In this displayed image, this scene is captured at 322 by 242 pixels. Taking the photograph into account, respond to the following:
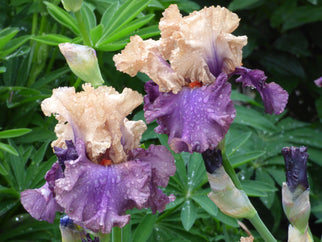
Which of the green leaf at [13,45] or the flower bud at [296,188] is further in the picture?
the green leaf at [13,45]

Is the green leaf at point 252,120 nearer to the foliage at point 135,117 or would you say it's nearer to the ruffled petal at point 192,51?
the foliage at point 135,117

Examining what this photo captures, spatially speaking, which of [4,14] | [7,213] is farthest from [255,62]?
[7,213]

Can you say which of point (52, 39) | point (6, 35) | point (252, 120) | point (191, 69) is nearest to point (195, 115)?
point (191, 69)

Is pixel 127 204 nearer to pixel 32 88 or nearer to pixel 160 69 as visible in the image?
pixel 160 69

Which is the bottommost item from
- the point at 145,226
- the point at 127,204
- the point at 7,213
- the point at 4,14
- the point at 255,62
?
the point at 255,62

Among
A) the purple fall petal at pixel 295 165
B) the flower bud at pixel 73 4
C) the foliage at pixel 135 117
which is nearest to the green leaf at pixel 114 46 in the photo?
the foliage at pixel 135 117

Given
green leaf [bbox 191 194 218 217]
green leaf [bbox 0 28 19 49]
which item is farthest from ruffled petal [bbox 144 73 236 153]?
green leaf [bbox 0 28 19 49]

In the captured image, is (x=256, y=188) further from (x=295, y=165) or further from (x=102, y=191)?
(x=102, y=191)
